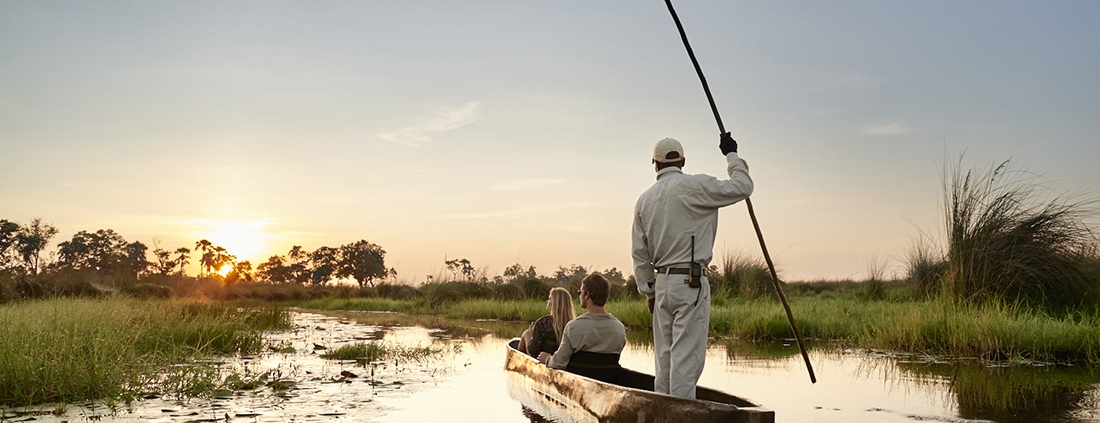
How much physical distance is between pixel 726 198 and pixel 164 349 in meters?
8.51

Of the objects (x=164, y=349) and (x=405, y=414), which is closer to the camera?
(x=405, y=414)

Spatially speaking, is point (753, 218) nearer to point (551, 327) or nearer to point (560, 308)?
point (560, 308)

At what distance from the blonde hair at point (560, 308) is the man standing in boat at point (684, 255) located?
8.58 feet

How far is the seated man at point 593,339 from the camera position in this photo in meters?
7.69

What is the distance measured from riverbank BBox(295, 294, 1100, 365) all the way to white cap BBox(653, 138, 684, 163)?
6.91 metres

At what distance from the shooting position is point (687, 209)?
19.4ft

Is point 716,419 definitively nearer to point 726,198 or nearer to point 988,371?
point 726,198

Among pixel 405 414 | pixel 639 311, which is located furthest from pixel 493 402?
pixel 639 311

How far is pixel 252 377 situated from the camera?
29.7 ft

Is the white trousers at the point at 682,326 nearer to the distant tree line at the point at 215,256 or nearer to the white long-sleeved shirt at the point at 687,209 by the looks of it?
the white long-sleeved shirt at the point at 687,209

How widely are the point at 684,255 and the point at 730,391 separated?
1.91 m

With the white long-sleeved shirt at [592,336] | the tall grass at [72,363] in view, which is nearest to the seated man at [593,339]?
the white long-sleeved shirt at [592,336]

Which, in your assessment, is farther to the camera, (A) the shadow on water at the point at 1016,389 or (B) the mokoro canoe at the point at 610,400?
(A) the shadow on water at the point at 1016,389

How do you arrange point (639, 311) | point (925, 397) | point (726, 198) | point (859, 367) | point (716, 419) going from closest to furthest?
point (716, 419), point (726, 198), point (925, 397), point (859, 367), point (639, 311)
